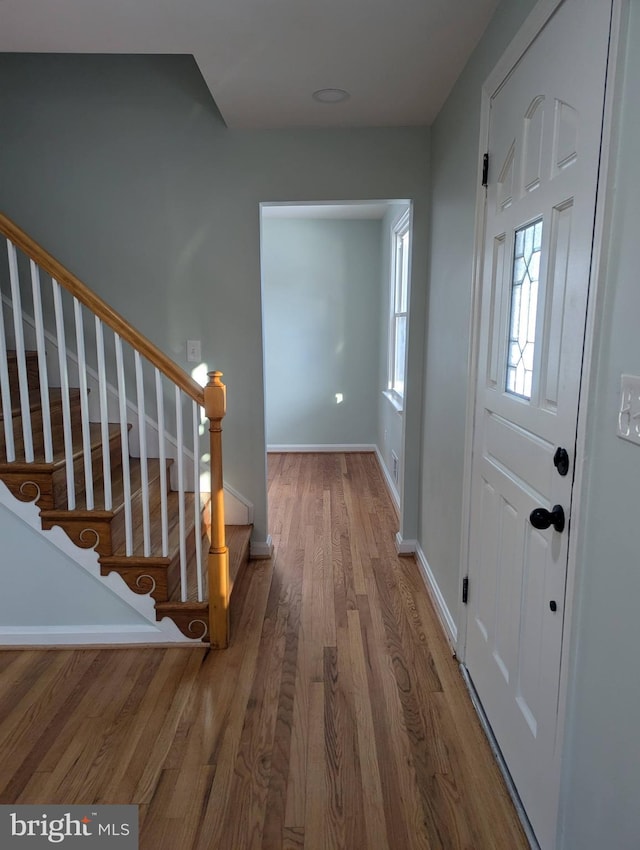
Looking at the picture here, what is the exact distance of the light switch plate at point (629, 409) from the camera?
1.00m

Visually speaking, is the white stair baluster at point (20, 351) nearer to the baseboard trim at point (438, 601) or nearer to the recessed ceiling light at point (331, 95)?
the recessed ceiling light at point (331, 95)

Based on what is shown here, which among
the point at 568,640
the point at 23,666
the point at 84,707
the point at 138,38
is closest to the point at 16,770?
the point at 84,707

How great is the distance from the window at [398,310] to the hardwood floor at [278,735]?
2348 mm

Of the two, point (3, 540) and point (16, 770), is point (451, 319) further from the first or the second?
point (16, 770)

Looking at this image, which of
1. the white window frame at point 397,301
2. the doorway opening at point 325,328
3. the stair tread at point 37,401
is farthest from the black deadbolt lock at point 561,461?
the doorway opening at point 325,328

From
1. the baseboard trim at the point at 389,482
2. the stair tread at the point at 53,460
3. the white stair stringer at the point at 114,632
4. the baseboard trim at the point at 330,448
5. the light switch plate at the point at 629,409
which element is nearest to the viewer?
the light switch plate at the point at 629,409

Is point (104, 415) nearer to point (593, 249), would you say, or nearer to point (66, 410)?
point (66, 410)

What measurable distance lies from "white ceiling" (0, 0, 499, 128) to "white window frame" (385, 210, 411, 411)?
1.97 metres

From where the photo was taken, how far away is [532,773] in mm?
1491

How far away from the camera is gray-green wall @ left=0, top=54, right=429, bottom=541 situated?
2.88 m

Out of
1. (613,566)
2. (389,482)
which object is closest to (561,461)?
(613,566)

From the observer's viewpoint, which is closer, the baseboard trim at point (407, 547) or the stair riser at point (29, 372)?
the stair riser at point (29, 372)

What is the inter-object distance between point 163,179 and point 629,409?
109 inches

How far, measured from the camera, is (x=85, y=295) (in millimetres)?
2141
